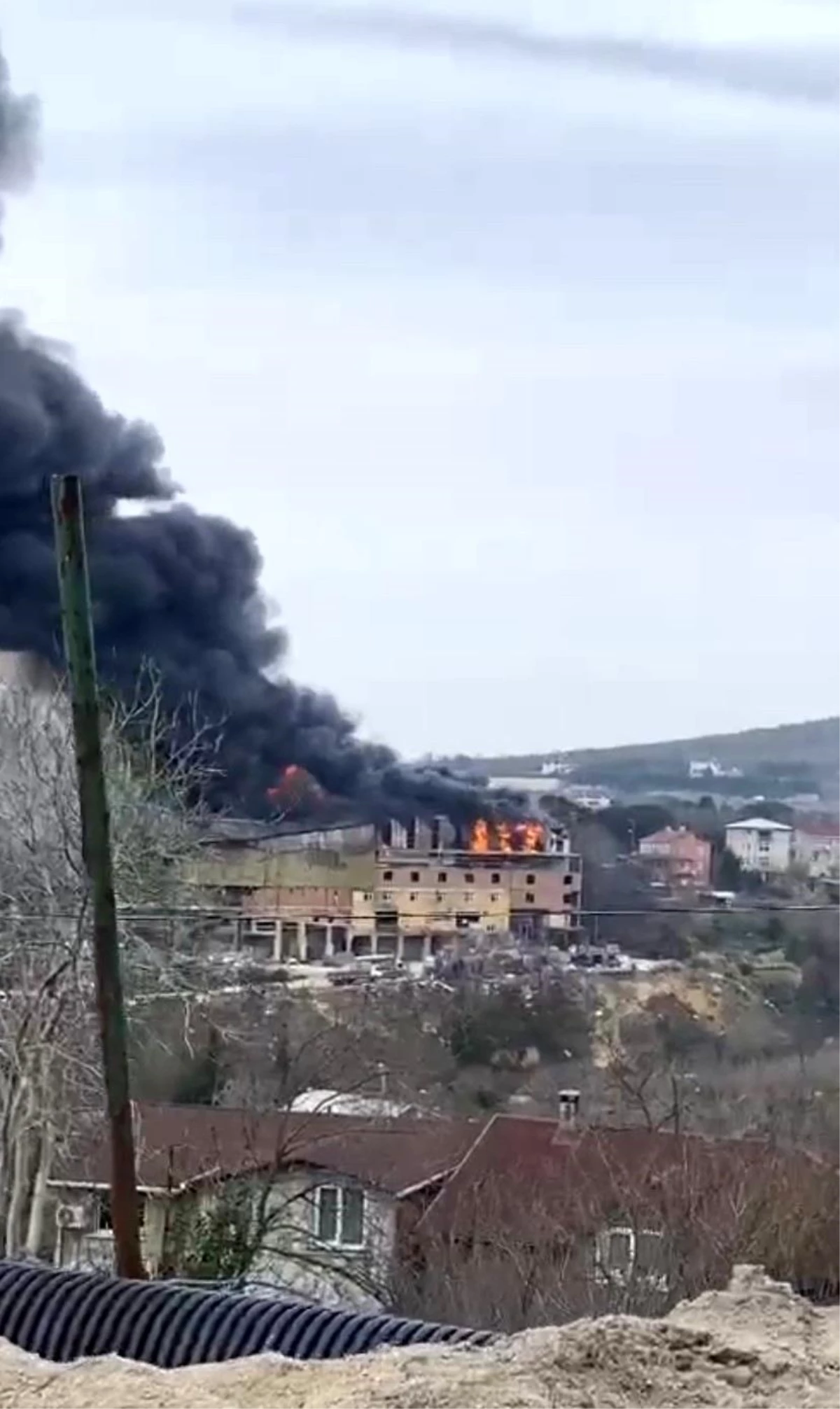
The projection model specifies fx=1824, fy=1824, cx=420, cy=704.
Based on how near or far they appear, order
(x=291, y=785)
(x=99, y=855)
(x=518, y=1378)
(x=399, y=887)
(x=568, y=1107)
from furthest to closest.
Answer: (x=291, y=785)
(x=399, y=887)
(x=568, y=1107)
(x=99, y=855)
(x=518, y=1378)

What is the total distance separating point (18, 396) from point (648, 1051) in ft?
11.5

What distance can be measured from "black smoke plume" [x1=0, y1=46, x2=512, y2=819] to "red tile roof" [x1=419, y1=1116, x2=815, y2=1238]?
1.64 metres

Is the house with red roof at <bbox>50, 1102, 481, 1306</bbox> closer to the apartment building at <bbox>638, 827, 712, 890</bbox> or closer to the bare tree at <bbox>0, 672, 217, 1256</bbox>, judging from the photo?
the bare tree at <bbox>0, 672, 217, 1256</bbox>

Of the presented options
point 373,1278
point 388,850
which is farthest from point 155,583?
point 373,1278

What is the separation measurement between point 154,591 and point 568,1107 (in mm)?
3005

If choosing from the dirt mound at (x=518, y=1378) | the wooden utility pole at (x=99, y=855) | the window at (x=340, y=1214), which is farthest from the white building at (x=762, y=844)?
the dirt mound at (x=518, y=1378)

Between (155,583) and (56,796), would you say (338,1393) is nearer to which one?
(56,796)

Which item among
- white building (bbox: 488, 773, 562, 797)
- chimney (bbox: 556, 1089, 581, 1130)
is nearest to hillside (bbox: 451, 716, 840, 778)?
white building (bbox: 488, 773, 562, 797)

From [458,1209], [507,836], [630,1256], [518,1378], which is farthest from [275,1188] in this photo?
[518,1378]

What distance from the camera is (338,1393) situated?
155 centimetres

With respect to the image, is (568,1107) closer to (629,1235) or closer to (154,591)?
(629,1235)

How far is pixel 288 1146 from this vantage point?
4.92m

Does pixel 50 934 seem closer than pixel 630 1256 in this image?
No

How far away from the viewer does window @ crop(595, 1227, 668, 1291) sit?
4090 millimetres
